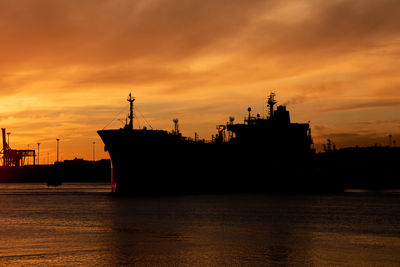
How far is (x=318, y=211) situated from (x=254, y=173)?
51.0 metres

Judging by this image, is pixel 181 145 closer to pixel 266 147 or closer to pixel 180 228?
pixel 266 147

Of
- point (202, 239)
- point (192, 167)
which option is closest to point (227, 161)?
point (192, 167)

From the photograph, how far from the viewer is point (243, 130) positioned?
11244 centimetres

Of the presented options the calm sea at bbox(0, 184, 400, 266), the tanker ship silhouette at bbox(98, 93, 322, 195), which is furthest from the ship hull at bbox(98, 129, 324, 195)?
the calm sea at bbox(0, 184, 400, 266)

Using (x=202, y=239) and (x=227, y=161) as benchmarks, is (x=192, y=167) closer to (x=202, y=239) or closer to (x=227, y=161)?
(x=227, y=161)

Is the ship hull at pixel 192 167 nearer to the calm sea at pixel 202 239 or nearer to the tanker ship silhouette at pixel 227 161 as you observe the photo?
the tanker ship silhouette at pixel 227 161

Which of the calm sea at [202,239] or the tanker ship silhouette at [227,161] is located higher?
the tanker ship silhouette at [227,161]

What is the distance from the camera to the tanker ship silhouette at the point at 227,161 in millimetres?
100438

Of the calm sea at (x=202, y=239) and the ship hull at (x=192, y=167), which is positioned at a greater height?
the ship hull at (x=192, y=167)

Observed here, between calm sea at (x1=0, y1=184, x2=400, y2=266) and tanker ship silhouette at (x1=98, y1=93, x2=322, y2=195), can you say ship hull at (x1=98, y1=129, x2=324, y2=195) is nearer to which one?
tanker ship silhouette at (x1=98, y1=93, x2=322, y2=195)

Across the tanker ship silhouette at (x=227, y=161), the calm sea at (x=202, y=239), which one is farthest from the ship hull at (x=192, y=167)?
the calm sea at (x=202, y=239)

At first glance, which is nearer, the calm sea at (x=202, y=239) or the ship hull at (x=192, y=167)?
the calm sea at (x=202, y=239)

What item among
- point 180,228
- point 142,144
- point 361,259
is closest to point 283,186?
point 142,144

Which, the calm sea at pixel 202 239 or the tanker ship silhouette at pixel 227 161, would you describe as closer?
the calm sea at pixel 202 239
